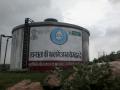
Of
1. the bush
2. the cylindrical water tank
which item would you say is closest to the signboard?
the cylindrical water tank

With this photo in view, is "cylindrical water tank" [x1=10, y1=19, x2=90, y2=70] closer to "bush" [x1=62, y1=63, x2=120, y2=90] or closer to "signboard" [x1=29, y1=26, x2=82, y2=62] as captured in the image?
"signboard" [x1=29, y1=26, x2=82, y2=62]

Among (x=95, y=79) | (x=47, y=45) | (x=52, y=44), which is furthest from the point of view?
(x=47, y=45)

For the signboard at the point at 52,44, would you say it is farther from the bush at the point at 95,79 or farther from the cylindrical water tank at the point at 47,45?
the bush at the point at 95,79

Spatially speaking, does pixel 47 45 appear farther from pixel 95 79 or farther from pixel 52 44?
pixel 95 79

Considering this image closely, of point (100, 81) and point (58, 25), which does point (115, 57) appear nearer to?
point (100, 81)

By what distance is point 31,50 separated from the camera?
148ft

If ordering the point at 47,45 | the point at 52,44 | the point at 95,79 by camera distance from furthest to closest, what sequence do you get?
the point at 47,45 < the point at 52,44 < the point at 95,79

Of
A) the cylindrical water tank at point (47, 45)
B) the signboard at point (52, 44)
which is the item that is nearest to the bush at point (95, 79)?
the cylindrical water tank at point (47, 45)

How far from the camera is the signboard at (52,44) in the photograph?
44344 mm

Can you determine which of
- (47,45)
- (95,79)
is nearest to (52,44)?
(47,45)

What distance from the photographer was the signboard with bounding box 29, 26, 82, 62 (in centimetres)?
4434

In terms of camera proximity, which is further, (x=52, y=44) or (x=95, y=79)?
(x=52, y=44)

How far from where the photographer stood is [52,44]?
146 feet

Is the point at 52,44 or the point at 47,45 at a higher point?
the point at 52,44
